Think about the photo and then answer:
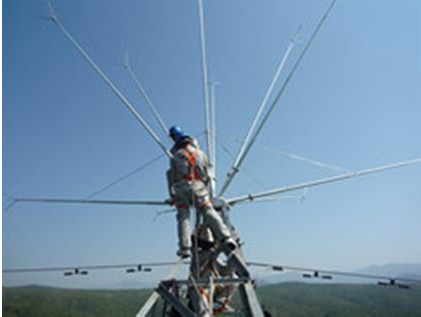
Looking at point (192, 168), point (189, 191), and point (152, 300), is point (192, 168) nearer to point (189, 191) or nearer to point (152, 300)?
point (189, 191)

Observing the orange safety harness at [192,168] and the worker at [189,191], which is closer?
the worker at [189,191]

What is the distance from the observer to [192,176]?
1012cm

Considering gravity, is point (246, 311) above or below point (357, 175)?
below

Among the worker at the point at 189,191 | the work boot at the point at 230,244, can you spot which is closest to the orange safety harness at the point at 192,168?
the worker at the point at 189,191

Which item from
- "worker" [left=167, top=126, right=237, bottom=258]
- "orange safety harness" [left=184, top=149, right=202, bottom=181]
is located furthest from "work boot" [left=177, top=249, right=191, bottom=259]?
"orange safety harness" [left=184, top=149, right=202, bottom=181]

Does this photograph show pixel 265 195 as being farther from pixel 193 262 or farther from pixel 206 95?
pixel 206 95

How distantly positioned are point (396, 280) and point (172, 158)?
19.2 ft

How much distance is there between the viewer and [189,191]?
9.98 metres

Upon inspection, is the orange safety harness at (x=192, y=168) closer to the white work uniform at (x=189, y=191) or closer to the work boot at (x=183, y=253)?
the white work uniform at (x=189, y=191)

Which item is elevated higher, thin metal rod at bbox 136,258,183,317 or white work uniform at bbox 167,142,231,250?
white work uniform at bbox 167,142,231,250

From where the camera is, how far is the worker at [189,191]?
9883 mm

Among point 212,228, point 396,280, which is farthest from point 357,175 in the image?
point 212,228

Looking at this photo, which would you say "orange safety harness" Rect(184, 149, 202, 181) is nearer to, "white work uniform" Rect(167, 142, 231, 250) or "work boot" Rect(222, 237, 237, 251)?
"white work uniform" Rect(167, 142, 231, 250)

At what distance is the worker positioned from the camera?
9.88m
